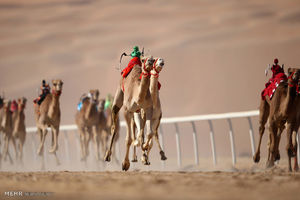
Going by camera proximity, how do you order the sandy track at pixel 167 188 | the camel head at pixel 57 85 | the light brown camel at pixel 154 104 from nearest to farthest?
the sandy track at pixel 167 188
the light brown camel at pixel 154 104
the camel head at pixel 57 85

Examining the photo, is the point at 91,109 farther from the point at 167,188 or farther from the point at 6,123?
the point at 167,188

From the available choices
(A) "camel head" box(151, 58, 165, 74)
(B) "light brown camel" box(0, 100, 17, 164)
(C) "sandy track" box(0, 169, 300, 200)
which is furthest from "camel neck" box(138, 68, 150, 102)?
(B) "light brown camel" box(0, 100, 17, 164)

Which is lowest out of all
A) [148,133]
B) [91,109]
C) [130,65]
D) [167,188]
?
[167,188]

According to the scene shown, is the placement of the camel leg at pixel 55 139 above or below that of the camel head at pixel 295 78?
below

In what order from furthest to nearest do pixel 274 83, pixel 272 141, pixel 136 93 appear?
pixel 274 83 → pixel 272 141 → pixel 136 93

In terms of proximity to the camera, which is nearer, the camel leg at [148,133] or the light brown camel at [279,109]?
the camel leg at [148,133]

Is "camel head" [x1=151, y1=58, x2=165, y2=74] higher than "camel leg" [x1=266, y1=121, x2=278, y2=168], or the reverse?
"camel head" [x1=151, y1=58, x2=165, y2=74]

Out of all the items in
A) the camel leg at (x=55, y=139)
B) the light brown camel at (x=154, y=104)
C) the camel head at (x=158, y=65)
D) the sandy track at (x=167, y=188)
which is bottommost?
the sandy track at (x=167, y=188)

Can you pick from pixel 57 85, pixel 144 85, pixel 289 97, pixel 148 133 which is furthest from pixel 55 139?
pixel 289 97

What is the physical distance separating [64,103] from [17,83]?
6786 mm

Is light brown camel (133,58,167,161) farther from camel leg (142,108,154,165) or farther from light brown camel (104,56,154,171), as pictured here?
light brown camel (104,56,154,171)

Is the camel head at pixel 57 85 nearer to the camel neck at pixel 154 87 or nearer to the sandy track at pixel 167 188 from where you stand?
the camel neck at pixel 154 87

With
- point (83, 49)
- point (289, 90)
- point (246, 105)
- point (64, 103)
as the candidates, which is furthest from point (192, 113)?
point (289, 90)

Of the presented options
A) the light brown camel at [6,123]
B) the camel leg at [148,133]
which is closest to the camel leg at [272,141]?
the camel leg at [148,133]
